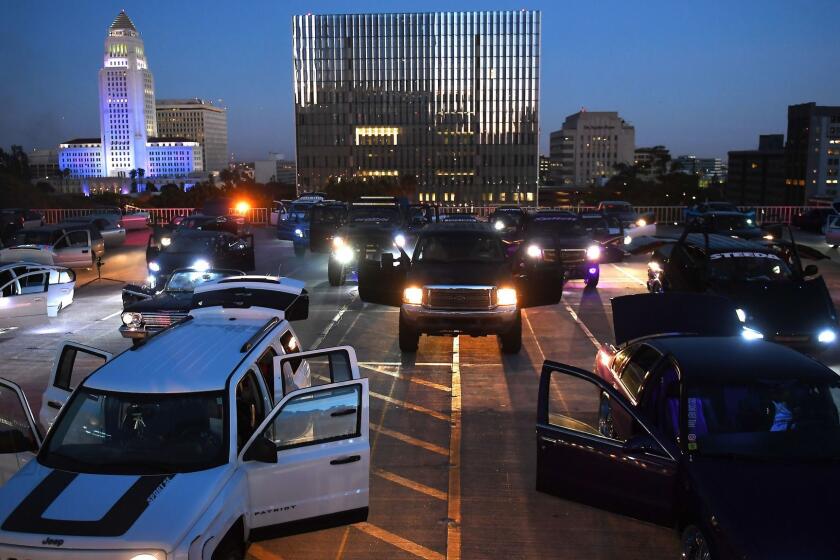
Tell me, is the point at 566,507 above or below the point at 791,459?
below

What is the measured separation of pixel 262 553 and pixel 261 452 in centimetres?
128

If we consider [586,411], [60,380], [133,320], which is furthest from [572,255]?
[60,380]

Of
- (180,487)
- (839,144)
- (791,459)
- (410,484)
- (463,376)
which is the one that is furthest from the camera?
(839,144)

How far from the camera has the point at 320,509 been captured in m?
5.45

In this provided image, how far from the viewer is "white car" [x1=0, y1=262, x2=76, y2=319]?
46.8ft

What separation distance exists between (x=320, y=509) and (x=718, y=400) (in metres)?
2.84

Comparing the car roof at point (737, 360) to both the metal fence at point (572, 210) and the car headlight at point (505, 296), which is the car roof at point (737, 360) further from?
the metal fence at point (572, 210)

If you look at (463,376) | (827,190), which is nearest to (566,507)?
(463,376)

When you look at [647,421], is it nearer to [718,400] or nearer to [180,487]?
[718,400]

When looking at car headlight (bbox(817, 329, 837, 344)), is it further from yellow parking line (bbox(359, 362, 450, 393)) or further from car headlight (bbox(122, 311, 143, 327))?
car headlight (bbox(122, 311, 143, 327))

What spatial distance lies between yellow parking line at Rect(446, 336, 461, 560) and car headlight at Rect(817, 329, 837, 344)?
5.15m

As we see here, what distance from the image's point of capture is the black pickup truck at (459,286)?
11758 millimetres

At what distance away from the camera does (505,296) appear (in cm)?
1179

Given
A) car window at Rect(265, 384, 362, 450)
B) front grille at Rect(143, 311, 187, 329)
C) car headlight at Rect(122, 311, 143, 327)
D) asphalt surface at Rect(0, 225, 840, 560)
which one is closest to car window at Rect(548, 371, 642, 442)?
asphalt surface at Rect(0, 225, 840, 560)
